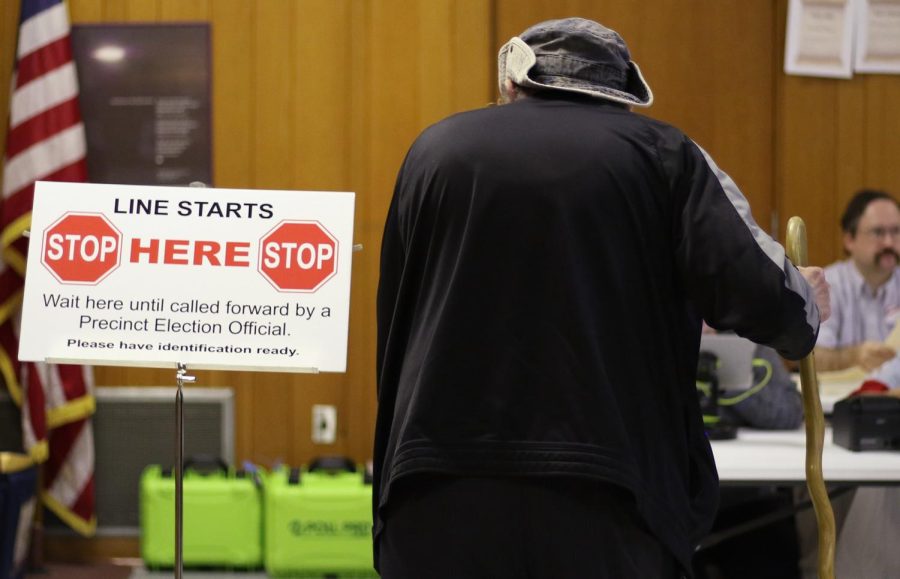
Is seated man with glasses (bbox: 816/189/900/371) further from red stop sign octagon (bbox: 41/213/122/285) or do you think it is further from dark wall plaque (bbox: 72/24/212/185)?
red stop sign octagon (bbox: 41/213/122/285)

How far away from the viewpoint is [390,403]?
184cm

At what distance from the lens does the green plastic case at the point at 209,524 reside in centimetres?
431

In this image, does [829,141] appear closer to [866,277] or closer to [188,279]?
[866,277]

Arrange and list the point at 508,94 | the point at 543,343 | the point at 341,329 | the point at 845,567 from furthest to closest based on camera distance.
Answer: the point at 845,567 → the point at 341,329 → the point at 508,94 → the point at 543,343

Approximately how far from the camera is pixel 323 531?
13.8 feet

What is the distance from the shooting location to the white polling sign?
2.13 meters

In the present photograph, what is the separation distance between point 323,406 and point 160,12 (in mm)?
1726

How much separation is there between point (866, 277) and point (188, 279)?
3.59 meters

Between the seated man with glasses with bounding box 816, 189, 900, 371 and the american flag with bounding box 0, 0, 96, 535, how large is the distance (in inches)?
119

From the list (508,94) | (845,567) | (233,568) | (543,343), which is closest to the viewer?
(543,343)

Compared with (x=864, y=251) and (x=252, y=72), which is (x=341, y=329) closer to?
(x=252, y=72)

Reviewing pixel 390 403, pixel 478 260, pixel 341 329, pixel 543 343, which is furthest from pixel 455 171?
pixel 341 329

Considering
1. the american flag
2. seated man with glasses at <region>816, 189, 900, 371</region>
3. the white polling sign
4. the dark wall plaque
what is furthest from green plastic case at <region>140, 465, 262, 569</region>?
seated man with glasses at <region>816, 189, 900, 371</region>

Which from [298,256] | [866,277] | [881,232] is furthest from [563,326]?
[866,277]
